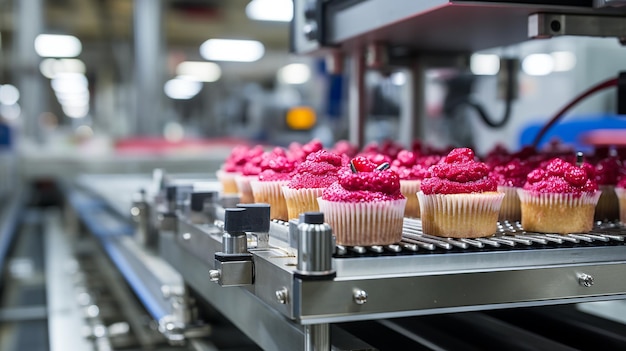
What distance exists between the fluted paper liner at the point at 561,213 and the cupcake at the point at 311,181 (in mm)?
329

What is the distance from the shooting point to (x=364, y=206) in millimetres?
967

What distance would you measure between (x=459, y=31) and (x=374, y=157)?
0.59 m

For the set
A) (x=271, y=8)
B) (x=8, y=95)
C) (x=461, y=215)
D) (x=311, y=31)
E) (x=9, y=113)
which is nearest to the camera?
(x=461, y=215)

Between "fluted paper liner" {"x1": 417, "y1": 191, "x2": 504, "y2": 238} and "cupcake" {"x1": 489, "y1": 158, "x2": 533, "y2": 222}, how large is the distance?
0.58 ft

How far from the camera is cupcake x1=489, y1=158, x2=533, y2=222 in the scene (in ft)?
4.06

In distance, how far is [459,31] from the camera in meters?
1.75

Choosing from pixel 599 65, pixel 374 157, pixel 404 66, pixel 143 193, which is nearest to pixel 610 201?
pixel 374 157

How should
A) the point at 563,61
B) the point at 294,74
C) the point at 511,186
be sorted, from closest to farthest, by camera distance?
1. the point at 511,186
2. the point at 563,61
3. the point at 294,74

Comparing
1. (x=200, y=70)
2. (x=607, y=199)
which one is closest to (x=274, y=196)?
(x=607, y=199)

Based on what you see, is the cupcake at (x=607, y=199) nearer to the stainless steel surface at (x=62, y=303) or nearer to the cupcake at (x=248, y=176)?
the cupcake at (x=248, y=176)

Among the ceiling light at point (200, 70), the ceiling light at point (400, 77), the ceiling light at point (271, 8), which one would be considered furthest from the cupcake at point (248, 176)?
the ceiling light at point (200, 70)

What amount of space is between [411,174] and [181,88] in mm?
21360

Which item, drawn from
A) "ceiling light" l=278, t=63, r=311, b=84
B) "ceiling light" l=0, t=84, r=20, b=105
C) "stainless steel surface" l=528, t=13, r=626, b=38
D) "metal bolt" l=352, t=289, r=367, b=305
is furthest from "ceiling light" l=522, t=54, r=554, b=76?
"ceiling light" l=0, t=84, r=20, b=105

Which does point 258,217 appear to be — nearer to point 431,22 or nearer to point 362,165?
point 362,165
